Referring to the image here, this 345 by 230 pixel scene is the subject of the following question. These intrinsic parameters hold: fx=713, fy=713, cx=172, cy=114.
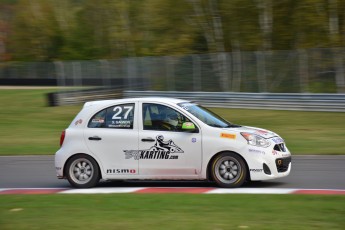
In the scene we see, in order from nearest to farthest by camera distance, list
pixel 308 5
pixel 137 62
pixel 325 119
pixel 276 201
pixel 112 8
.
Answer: pixel 276 201
pixel 325 119
pixel 308 5
pixel 137 62
pixel 112 8

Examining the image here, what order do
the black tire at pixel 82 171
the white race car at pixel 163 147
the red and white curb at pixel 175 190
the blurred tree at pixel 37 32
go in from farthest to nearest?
the blurred tree at pixel 37 32 → the black tire at pixel 82 171 → the white race car at pixel 163 147 → the red and white curb at pixel 175 190

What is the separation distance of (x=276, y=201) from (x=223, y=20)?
2968 centimetres

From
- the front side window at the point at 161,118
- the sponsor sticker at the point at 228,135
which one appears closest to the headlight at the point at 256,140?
the sponsor sticker at the point at 228,135

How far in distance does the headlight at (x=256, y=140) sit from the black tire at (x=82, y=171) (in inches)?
101

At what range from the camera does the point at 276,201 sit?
9.48m

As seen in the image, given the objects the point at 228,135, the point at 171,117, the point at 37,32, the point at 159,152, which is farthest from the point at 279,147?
the point at 37,32

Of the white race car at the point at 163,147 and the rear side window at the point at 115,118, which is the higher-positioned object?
the rear side window at the point at 115,118

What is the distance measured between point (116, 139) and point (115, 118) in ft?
1.24

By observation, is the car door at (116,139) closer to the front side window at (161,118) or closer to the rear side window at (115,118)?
the rear side window at (115,118)

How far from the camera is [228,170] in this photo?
1127cm

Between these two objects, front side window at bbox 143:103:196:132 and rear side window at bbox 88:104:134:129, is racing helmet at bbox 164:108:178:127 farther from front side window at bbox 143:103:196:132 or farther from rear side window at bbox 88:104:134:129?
rear side window at bbox 88:104:134:129

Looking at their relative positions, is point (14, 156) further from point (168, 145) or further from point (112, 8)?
point (112, 8)

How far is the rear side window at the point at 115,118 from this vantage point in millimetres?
11773

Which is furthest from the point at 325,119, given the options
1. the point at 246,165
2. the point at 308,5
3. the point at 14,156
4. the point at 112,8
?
the point at 112,8
